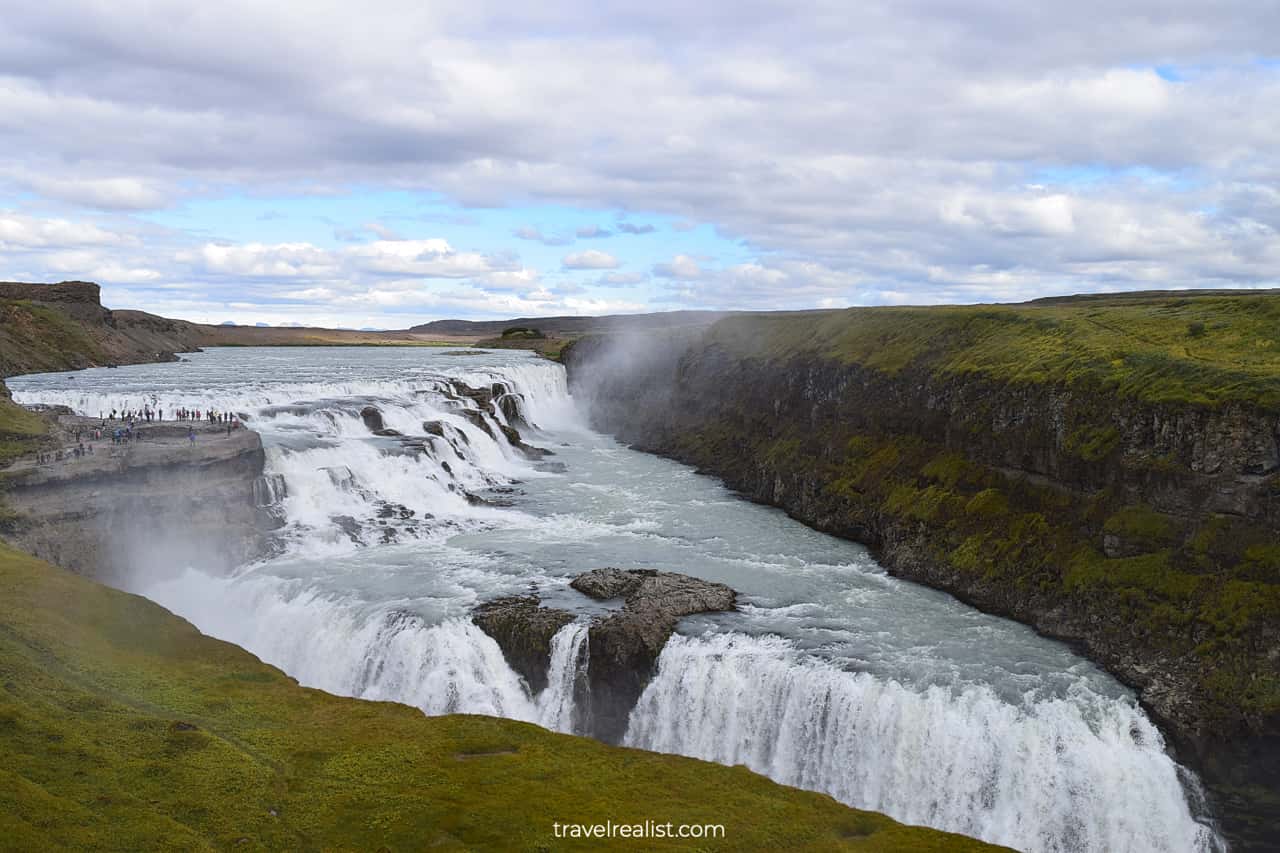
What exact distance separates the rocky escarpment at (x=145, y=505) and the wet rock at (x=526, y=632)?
14.1 m

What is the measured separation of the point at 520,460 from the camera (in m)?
64.9

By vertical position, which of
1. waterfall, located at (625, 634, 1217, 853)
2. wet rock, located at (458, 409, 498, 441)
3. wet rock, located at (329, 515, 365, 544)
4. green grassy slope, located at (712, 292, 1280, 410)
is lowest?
waterfall, located at (625, 634, 1217, 853)

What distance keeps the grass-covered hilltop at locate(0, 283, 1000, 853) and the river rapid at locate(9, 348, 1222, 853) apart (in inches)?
201

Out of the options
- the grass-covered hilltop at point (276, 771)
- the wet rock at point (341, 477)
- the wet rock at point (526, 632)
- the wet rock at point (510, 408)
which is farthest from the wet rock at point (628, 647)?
the wet rock at point (510, 408)

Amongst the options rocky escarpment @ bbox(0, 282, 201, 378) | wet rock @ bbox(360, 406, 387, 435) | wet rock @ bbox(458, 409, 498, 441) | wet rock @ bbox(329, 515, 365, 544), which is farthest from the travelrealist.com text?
rocky escarpment @ bbox(0, 282, 201, 378)

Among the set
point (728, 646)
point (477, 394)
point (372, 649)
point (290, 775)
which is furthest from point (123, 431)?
point (477, 394)

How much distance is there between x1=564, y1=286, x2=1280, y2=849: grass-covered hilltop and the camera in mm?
25516

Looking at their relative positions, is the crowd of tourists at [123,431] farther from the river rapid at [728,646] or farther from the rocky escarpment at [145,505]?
the river rapid at [728,646]

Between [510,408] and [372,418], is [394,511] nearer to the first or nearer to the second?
[372,418]

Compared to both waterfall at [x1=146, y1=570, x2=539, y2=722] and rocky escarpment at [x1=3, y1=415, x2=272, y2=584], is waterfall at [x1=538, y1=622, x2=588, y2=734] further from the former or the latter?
rocky escarpment at [x1=3, y1=415, x2=272, y2=584]

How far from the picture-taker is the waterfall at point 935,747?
22672 millimetres

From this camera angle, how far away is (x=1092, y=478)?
3319 centimetres

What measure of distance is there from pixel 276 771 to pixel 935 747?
16.8m

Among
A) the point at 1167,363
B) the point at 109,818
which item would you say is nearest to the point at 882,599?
the point at 1167,363
